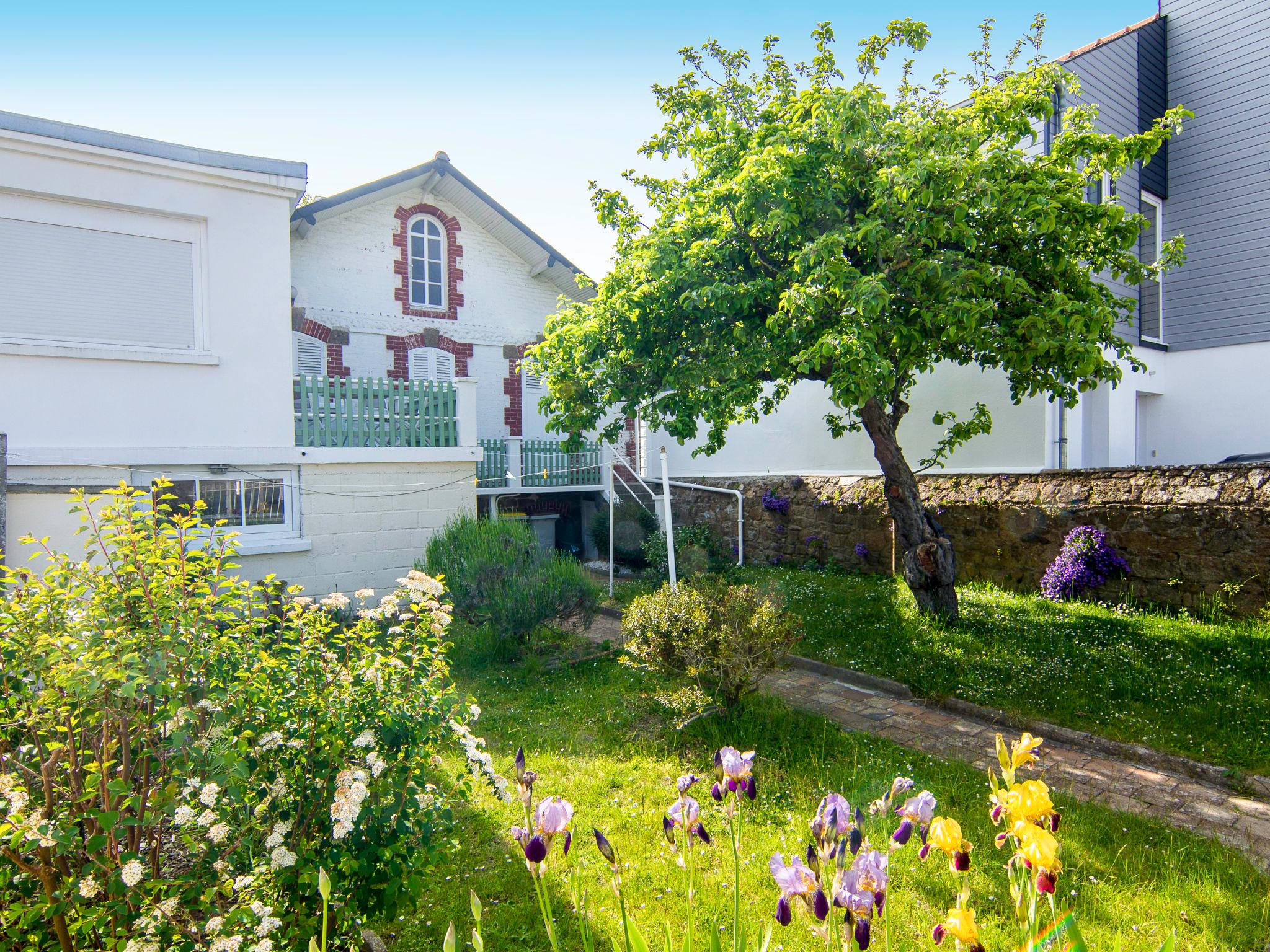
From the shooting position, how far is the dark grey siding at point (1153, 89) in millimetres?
12070

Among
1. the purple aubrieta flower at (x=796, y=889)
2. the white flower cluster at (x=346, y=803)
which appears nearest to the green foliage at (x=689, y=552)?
the white flower cluster at (x=346, y=803)

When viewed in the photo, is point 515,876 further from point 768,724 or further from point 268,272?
point 268,272

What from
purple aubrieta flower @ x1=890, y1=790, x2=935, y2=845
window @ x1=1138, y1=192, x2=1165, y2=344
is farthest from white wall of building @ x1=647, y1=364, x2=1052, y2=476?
purple aubrieta flower @ x1=890, y1=790, x2=935, y2=845

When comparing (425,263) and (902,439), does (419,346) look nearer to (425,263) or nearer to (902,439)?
(425,263)

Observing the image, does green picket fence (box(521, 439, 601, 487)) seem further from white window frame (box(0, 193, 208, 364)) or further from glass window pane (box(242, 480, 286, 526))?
white window frame (box(0, 193, 208, 364))

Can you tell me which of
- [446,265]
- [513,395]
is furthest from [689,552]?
[446,265]

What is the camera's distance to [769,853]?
12.1 feet

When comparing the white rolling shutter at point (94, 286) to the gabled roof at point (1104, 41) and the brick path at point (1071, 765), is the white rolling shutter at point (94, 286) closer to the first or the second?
the brick path at point (1071, 765)

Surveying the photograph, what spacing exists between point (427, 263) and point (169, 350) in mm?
8094

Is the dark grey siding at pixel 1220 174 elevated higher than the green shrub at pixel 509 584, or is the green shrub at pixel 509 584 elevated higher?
the dark grey siding at pixel 1220 174

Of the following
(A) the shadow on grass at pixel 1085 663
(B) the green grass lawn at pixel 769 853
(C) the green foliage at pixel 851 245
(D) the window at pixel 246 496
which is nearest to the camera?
(B) the green grass lawn at pixel 769 853

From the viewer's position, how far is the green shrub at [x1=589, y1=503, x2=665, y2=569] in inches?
510

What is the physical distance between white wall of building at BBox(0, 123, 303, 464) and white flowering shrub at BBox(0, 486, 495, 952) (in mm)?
5753

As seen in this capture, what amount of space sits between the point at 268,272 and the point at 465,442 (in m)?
3.04
